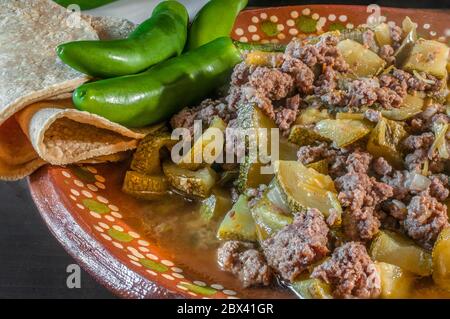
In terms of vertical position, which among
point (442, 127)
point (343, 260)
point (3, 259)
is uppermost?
point (442, 127)

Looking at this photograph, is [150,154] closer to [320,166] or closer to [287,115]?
[287,115]

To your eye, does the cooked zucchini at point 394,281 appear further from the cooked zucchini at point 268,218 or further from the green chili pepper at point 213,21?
the green chili pepper at point 213,21

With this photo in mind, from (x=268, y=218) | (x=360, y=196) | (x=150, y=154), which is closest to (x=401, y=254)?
(x=360, y=196)

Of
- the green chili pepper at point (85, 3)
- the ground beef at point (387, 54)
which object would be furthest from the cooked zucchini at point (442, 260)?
the green chili pepper at point (85, 3)

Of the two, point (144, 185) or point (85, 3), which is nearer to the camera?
point (144, 185)

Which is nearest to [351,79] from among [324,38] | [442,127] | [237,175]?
[324,38]

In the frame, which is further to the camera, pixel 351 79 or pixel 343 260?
pixel 351 79

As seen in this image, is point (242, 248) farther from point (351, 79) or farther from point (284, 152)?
point (351, 79)
